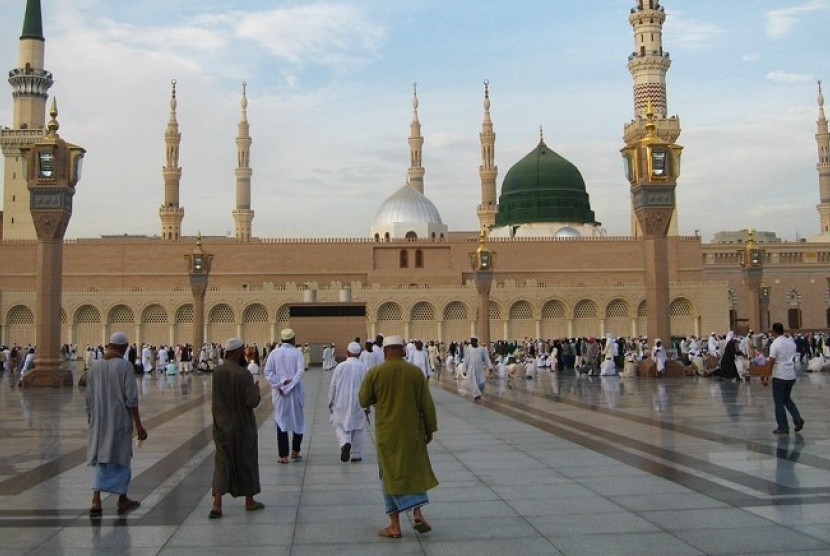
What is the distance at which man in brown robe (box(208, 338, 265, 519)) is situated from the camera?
16.1ft

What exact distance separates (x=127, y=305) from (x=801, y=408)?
107 ft

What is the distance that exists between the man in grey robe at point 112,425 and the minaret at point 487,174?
148 ft

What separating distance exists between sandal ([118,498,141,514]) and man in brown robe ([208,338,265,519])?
530 mm

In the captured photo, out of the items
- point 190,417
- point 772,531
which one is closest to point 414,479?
point 772,531

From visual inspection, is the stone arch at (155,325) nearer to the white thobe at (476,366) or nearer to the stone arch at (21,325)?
the stone arch at (21,325)

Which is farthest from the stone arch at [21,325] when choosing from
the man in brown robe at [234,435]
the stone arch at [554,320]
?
the man in brown robe at [234,435]

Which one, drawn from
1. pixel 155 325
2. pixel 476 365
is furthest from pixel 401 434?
pixel 155 325

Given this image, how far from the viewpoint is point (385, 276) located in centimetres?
4153

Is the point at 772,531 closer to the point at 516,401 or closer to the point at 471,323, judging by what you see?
the point at 516,401

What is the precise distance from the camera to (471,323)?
127 ft

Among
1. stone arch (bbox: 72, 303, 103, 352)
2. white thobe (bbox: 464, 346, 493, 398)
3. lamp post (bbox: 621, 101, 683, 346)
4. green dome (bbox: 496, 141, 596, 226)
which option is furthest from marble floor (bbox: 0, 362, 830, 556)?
green dome (bbox: 496, 141, 596, 226)

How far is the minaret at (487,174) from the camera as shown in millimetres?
49969

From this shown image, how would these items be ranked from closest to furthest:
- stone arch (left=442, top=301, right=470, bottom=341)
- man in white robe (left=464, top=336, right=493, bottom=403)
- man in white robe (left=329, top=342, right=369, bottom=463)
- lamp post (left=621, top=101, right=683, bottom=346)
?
1. man in white robe (left=329, top=342, right=369, bottom=463)
2. man in white robe (left=464, top=336, right=493, bottom=403)
3. lamp post (left=621, top=101, right=683, bottom=346)
4. stone arch (left=442, top=301, right=470, bottom=341)

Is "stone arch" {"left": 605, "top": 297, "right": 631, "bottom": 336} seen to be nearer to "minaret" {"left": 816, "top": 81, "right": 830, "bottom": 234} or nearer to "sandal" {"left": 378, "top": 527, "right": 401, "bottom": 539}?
"minaret" {"left": 816, "top": 81, "right": 830, "bottom": 234}
